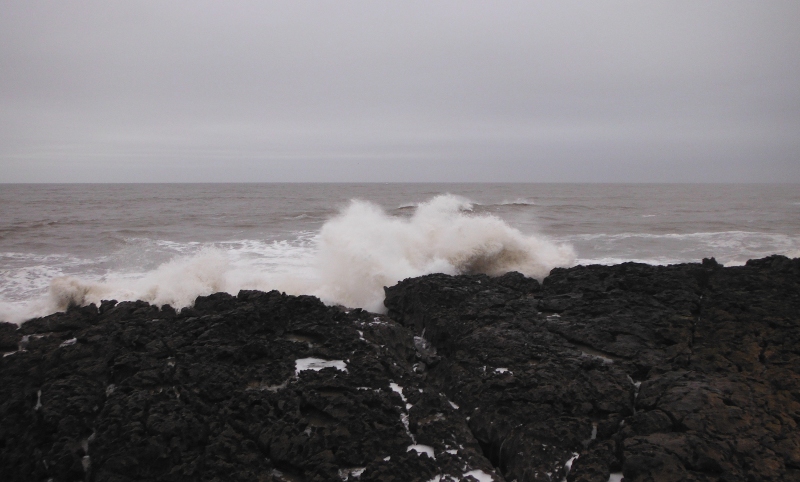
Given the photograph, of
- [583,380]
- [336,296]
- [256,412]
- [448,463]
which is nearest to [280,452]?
[256,412]

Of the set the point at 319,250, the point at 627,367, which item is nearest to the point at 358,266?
the point at 319,250

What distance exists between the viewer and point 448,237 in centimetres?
1017

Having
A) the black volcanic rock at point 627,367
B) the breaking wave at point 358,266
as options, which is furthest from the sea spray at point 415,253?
the black volcanic rock at point 627,367

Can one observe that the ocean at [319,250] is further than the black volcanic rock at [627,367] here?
Yes

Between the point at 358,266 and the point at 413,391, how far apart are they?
4.47 metres

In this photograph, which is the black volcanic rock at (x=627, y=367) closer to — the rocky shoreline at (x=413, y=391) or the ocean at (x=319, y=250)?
the rocky shoreline at (x=413, y=391)

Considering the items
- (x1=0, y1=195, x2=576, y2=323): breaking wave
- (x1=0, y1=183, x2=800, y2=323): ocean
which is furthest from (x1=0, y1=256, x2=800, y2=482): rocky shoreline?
(x1=0, y1=183, x2=800, y2=323): ocean

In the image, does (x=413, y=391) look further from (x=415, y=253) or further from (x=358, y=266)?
(x=415, y=253)

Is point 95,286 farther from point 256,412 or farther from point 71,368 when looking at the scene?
point 256,412

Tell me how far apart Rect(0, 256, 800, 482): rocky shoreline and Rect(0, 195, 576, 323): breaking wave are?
95.2 inches

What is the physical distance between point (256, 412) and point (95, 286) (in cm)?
670

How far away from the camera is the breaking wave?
8.61 metres

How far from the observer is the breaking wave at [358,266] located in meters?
8.61

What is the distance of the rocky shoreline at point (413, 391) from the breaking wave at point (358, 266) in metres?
2.42
